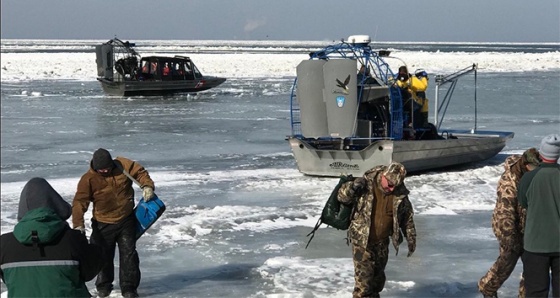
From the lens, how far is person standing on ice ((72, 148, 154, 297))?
4980 mm

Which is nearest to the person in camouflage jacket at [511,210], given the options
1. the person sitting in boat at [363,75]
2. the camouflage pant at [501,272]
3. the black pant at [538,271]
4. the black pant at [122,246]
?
the camouflage pant at [501,272]

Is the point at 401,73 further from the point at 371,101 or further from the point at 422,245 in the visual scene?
the point at 422,245

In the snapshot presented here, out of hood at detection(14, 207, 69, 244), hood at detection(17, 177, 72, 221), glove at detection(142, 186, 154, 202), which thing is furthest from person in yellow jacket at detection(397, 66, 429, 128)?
hood at detection(14, 207, 69, 244)

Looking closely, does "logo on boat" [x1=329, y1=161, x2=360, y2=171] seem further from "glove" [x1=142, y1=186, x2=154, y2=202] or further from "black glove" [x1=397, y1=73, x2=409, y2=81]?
"glove" [x1=142, y1=186, x2=154, y2=202]

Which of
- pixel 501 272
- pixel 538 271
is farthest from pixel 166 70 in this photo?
pixel 538 271

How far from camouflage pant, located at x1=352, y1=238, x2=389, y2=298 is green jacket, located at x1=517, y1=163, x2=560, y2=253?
0.86 meters

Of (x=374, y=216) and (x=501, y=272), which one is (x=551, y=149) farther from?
(x=374, y=216)

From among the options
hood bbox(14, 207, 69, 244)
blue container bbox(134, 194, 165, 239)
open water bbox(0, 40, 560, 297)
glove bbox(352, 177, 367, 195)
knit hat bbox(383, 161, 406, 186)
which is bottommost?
open water bbox(0, 40, 560, 297)

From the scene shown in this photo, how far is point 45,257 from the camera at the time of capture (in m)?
2.89

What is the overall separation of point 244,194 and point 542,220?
5254 millimetres

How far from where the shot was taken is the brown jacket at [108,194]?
501 cm

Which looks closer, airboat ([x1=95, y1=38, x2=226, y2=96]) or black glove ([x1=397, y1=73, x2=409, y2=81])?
black glove ([x1=397, y1=73, x2=409, y2=81])

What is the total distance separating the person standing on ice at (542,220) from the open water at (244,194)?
1.10 meters

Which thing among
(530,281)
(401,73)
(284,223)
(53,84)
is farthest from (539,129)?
(53,84)
